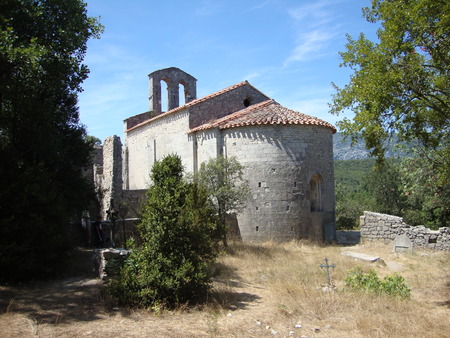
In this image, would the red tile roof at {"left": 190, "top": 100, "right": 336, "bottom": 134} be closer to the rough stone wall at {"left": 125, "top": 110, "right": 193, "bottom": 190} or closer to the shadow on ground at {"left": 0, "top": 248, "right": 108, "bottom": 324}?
the rough stone wall at {"left": 125, "top": 110, "right": 193, "bottom": 190}

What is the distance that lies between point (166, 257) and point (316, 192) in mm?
10626

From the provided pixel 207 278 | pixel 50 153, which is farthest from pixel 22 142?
pixel 207 278

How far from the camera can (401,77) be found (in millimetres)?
8586

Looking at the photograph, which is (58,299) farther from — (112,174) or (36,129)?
(112,174)

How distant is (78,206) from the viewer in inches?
449

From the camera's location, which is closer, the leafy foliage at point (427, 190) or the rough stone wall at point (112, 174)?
A: the rough stone wall at point (112, 174)

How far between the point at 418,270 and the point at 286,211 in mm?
5173

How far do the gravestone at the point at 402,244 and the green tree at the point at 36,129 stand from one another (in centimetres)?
1263

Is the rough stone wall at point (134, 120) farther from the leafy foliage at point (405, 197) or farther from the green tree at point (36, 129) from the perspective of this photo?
the leafy foliage at point (405, 197)

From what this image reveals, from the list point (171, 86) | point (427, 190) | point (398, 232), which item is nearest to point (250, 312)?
point (398, 232)

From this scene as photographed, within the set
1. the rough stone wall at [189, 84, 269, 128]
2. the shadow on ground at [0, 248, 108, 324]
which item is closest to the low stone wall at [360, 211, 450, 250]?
the rough stone wall at [189, 84, 269, 128]

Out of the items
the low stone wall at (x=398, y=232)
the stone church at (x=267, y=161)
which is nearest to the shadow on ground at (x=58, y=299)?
the stone church at (x=267, y=161)

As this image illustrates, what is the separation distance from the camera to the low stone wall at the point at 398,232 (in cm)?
1473

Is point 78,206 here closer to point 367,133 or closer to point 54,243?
point 54,243
